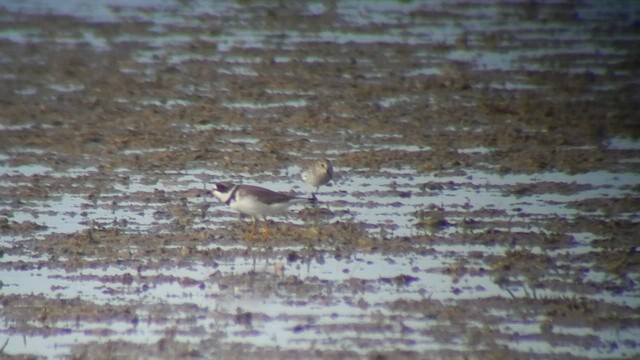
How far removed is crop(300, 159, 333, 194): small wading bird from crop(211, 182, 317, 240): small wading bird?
1.52ft

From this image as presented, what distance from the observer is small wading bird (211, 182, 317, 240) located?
9.84 meters

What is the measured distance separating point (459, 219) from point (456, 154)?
74.0 inches

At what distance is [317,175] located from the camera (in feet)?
34.9

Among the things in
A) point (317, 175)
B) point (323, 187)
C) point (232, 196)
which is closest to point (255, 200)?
point (232, 196)

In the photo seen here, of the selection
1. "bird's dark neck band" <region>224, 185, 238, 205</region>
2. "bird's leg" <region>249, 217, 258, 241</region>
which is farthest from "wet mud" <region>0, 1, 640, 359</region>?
"bird's dark neck band" <region>224, 185, 238, 205</region>

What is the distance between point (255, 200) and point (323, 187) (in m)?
1.17

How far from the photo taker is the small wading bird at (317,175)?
1061cm

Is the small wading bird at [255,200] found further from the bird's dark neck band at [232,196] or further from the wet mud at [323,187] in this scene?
the wet mud at [323,187]

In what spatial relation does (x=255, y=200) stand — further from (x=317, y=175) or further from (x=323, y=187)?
(x=323, y=187)

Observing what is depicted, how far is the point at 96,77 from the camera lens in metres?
14.4

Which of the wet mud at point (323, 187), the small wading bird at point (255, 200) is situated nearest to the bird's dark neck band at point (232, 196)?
the small wading bird at point (255, 200)

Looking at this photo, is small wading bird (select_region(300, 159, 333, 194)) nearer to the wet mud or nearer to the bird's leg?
the wet mud

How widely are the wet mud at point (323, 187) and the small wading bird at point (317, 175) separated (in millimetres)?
118

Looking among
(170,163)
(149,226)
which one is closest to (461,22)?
(170,163)
